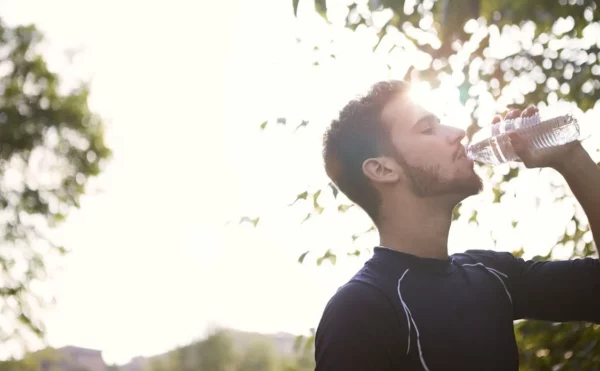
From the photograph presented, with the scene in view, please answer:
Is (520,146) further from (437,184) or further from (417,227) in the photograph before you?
(417,227)

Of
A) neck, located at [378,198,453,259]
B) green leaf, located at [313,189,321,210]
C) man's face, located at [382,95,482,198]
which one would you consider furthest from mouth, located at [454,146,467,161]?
green leaf, located at [313,189,321,210]

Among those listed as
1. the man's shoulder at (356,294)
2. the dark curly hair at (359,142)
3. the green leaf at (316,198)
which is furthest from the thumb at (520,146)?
the green leaf at (316,198)

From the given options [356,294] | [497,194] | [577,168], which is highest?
[577,168]

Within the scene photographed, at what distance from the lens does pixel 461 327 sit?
2.32 m

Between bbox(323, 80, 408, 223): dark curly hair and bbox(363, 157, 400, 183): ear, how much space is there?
21 mm

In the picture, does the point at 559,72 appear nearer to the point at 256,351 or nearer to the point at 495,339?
the point at 495,339

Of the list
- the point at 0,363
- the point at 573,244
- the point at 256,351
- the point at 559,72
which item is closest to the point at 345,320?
the point at 573,244

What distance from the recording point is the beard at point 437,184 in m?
2.62

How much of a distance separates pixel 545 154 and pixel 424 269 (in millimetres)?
549

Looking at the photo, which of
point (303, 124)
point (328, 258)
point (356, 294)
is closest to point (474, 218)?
point (328, 258)

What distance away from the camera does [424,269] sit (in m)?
2.49

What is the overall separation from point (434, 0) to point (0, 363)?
17465 millimetres

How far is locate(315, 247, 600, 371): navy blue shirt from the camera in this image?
6.79 ft

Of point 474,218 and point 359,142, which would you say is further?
point 474,218
